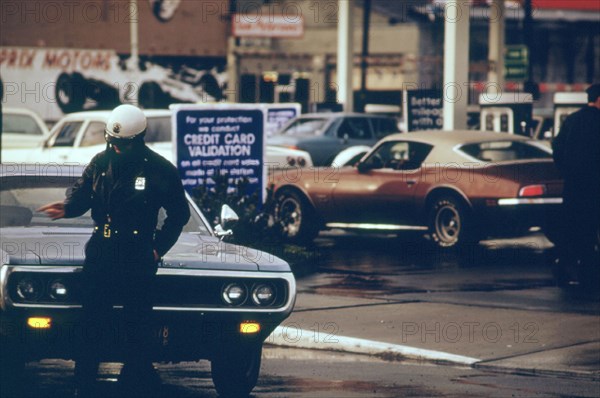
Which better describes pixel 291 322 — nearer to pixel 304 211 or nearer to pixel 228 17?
pixel 304 211

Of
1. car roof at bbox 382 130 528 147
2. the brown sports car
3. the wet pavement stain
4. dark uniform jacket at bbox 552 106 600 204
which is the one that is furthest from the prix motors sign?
the wet pavement stain

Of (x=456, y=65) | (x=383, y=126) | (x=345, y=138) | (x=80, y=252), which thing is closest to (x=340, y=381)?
(x=80, y=252)

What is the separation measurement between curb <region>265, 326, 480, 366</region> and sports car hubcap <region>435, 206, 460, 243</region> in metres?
6.29

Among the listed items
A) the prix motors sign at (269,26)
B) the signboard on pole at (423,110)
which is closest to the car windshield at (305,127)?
the signboard on pole at (423,110)

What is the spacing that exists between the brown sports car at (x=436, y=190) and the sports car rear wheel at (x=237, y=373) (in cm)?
822

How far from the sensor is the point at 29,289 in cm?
735

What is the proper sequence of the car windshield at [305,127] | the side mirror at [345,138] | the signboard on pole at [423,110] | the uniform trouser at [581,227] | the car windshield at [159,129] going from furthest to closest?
the side mirror at [345,138] → the car windshield at [305,127] → the signboard on pole at [423,110] → the car windshield at [159,129] → the uniform trouser at [581,227]

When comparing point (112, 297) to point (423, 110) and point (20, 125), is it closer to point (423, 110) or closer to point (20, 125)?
point (423, 110)

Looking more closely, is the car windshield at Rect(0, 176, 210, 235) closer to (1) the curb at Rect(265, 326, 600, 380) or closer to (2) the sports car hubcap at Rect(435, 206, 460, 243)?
(1) the curb at Rect(265, 326, 600, 380)

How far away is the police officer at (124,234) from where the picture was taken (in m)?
7.19

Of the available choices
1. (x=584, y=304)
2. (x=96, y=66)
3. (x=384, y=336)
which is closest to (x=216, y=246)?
(x=384, y=336)

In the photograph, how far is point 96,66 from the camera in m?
51.0

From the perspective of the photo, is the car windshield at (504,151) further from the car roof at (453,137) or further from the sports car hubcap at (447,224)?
the sports car hubcap at (447,224)

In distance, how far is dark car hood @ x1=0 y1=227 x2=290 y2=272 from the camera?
24.3 feet
